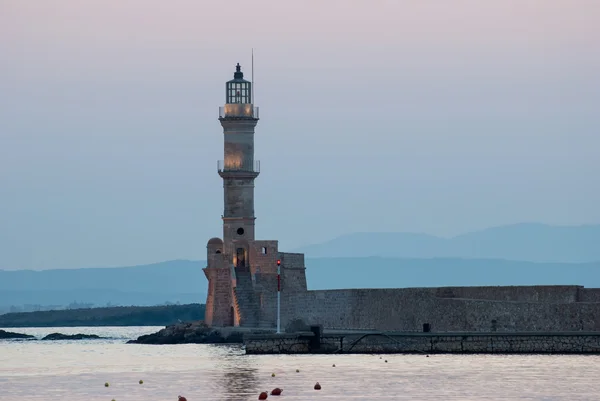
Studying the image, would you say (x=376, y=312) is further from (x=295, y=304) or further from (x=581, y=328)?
(x=581, y=328)

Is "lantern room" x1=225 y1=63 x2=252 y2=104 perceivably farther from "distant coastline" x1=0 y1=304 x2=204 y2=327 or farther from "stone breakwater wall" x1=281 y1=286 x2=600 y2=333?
"distant coastline" x1=0 y1=304 x2=204 y2=327

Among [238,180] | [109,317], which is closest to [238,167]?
[238,180]

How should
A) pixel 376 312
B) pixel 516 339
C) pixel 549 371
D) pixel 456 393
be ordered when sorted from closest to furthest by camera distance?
pixel 456 393, pixel 549 371, pixel 516 339, pixel 376 312

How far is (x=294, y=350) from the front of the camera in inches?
2552

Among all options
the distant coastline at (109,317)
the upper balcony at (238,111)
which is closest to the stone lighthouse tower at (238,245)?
the upper balcony at (238,111)

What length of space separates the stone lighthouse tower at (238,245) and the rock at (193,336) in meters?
1.18

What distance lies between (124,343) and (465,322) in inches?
1153

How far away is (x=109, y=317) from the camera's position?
534 ft

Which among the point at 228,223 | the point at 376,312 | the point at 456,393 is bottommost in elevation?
the point at 456,393

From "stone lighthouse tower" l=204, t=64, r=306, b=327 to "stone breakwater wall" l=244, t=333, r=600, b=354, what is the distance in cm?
1827

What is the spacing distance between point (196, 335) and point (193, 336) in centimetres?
42

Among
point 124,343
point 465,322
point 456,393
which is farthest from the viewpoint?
point 124,343

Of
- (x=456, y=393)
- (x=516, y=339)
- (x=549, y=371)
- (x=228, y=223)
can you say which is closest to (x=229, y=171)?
(x=228, y=223)

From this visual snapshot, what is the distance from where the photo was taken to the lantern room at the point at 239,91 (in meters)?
87.5
